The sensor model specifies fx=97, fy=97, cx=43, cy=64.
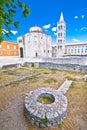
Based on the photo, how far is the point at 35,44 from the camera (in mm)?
34500

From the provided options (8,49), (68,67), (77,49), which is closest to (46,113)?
(68,67)

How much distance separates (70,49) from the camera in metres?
57.2

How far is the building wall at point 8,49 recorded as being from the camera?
125 ft

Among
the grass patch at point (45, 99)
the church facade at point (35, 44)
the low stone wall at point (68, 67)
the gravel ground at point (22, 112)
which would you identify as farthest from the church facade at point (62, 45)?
the grass patch at point (45, 99)

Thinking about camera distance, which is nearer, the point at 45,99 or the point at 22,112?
the point at 22,112

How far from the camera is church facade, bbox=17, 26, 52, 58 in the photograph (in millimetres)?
34188

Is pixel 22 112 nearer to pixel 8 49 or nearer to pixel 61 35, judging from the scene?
pixel 8 49

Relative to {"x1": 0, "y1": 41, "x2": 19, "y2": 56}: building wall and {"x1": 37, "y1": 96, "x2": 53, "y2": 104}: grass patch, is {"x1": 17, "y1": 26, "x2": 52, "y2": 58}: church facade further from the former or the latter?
{"x1": 37, "y1": 96, "x2": 53, "y2": 104}: grass patch

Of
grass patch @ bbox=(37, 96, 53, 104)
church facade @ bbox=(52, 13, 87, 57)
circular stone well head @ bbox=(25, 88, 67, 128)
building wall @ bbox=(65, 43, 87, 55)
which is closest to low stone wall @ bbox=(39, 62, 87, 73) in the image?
grass patch @ bbox=(37, 96, 53, 104)

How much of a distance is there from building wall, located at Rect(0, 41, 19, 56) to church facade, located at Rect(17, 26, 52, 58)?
561cm

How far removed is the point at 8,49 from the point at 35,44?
13.1 metres

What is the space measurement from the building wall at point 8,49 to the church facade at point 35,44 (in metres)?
5.61

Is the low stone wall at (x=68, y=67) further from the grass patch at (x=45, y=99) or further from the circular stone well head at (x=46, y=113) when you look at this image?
the circular stone well head at (x=46, y=113)

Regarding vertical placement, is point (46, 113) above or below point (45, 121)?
above
